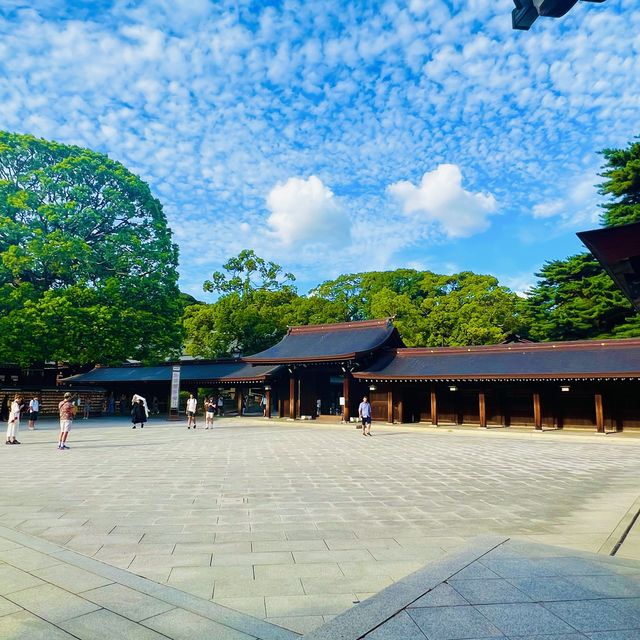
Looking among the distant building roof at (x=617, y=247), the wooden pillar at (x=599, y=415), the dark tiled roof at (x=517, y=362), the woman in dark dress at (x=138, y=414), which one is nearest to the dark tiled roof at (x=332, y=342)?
the dark tiled roof at (x=517, y=362)

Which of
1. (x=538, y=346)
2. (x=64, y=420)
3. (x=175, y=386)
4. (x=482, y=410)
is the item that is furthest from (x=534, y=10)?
(x=175, y=386)

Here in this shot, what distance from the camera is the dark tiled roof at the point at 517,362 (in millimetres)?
Answer: 21562

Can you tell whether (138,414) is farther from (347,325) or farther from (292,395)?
(347,325)

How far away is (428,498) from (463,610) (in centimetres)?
491

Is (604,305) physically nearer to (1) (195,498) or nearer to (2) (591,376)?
(2) (591,376)

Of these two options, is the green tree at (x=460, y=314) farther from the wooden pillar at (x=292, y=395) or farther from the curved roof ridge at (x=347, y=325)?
the wooden pillar at (x=292, y=395)

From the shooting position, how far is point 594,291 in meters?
30.1

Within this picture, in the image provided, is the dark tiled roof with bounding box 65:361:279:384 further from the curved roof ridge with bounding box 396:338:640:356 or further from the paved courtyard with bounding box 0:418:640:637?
the paved courtyard with bounding box 0:418:640:637

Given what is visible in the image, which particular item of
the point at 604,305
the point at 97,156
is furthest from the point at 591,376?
the point at 97,156

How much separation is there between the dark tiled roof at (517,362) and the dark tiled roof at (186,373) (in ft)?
26.5

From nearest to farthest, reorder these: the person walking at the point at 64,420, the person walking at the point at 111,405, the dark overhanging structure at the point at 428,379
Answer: the person walking at the point at 64,420, the dark overhanging structure at the point at 428,379, the person walking at the point at 111,405

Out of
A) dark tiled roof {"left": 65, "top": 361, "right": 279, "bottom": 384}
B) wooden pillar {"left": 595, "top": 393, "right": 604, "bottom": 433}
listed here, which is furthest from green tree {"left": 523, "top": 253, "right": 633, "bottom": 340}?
dark tiled roof {"left": 65, "top": 361, "right": 279, "bottom": 384}

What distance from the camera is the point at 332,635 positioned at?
11.0ft

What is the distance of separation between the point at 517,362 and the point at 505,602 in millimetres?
22225
